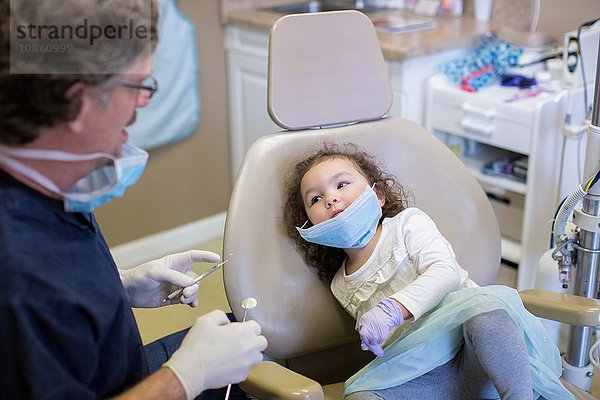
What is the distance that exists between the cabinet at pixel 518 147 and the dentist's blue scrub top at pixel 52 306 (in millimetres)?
1542

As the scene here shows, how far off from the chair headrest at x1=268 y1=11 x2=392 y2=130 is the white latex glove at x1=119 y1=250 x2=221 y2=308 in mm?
363

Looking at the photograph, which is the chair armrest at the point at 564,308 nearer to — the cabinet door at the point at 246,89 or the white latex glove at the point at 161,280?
the white latex glove at the point at 161,280

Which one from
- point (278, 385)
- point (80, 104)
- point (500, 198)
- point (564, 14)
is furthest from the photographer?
point (564, 14)

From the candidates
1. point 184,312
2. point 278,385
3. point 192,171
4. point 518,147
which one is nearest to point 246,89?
point 192,171

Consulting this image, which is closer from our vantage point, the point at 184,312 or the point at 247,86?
the point at 184,312

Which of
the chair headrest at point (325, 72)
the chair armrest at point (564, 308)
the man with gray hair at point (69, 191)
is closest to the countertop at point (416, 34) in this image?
the chair headrest at point (325, 72)

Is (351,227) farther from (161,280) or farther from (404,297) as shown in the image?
(161,280)

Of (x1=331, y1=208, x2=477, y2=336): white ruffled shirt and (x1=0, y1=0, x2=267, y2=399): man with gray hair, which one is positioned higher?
(x1=0, y1=0, x2=267, y2=399): man with gray hair

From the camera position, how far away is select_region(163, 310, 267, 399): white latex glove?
1077 mm

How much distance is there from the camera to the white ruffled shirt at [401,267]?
4.71 feet

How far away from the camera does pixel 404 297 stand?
4.51 feet

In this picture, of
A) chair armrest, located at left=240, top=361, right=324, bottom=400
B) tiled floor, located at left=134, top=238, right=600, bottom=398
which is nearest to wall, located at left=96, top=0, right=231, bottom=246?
tiled floor, located at left=134, top=238, right=600, bottom=398

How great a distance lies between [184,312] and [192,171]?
695 mm

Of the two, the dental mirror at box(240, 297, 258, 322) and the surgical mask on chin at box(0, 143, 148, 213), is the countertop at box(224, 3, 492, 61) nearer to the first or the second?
the dental mirror at box(240, 297, 258, 322)
